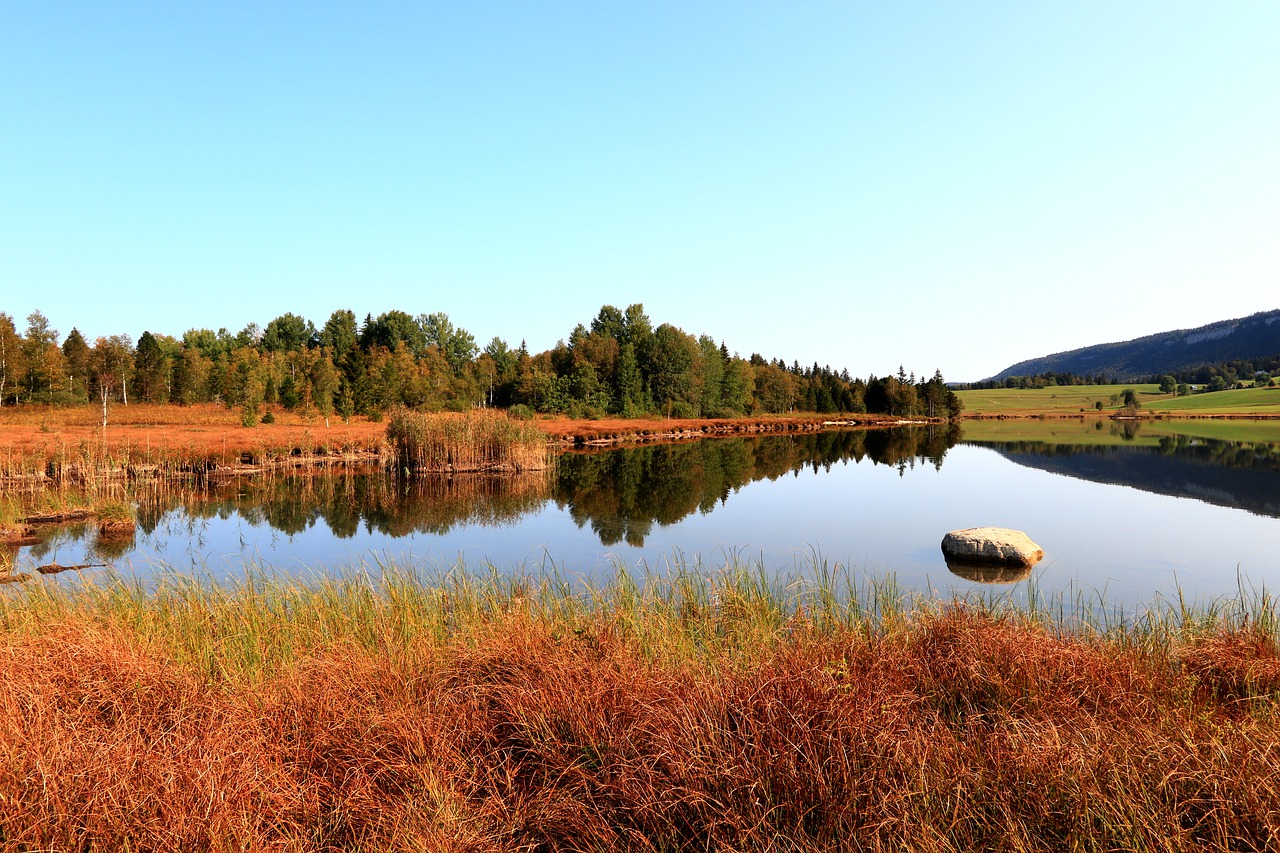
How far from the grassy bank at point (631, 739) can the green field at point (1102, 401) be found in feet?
357

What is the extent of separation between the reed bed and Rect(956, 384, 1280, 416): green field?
3863 inches

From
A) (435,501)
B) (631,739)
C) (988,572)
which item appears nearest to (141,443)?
(435,501)

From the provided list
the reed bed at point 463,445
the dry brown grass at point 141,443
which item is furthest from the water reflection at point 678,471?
the dry brown grass at point 141,443

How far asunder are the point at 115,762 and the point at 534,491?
64.6 ft

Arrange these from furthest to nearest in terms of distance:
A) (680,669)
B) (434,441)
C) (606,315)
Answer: (606,315) → (434,441) → (680,669)

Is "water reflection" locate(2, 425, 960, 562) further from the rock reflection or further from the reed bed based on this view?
the rock reflection

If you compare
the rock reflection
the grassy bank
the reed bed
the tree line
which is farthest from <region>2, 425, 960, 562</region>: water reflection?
the tree line

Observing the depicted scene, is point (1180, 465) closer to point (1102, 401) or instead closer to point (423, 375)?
point (423, 375)

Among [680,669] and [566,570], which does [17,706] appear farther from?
[566,570]

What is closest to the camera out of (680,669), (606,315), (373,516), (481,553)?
(680,669)

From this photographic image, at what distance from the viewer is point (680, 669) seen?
489cm

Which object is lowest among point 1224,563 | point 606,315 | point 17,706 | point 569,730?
point 1224,563

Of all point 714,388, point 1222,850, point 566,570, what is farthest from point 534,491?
point 714,388

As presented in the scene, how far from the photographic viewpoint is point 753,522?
17.1 m
